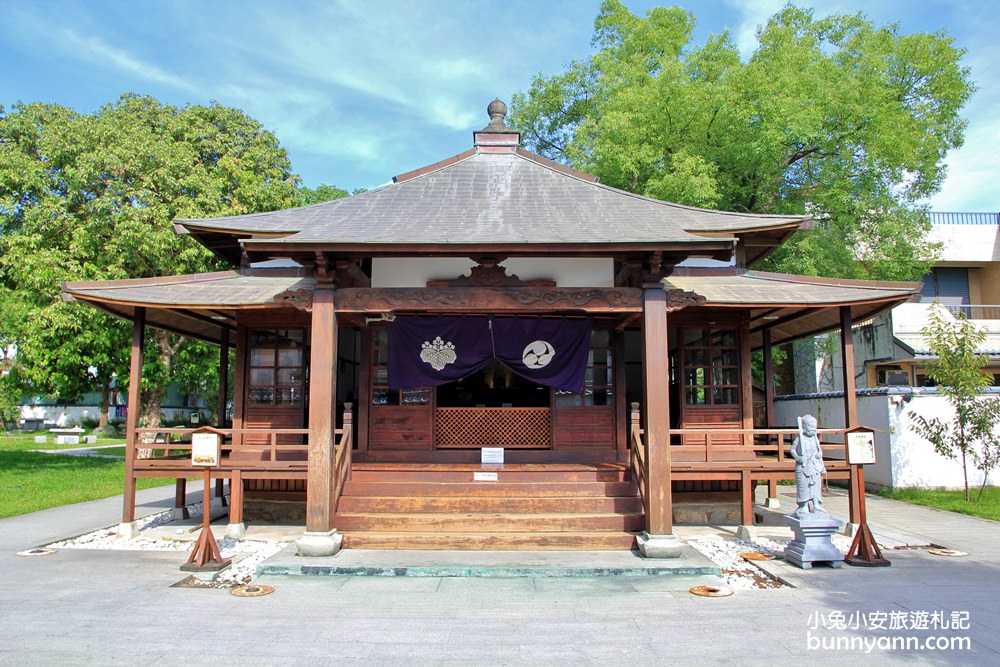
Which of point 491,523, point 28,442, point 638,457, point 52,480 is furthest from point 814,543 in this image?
point 28,442

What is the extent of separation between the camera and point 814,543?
323 inches

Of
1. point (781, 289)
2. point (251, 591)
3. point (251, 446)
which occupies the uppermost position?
point (781, 289)

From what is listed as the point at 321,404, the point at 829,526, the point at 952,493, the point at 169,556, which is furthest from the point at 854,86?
the point at 169,556

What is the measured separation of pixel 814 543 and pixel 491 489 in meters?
4.40

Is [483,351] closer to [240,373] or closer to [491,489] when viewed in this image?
[491,489]

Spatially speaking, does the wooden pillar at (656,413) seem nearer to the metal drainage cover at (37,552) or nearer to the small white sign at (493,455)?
the small white sign at (493,455)

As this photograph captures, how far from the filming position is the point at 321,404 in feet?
28.2

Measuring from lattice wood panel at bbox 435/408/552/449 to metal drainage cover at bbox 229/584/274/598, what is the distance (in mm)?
4311

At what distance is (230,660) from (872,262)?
743 inches

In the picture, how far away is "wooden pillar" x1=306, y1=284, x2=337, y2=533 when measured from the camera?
27.6ft

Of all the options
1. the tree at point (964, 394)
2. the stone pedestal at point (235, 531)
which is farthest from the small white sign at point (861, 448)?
the stone pedestal at point (235, 531)

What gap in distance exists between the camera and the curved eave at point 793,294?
9914mm

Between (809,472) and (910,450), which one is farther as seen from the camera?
(910,450)

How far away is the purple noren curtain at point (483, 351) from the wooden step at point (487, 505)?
5.64 feet
